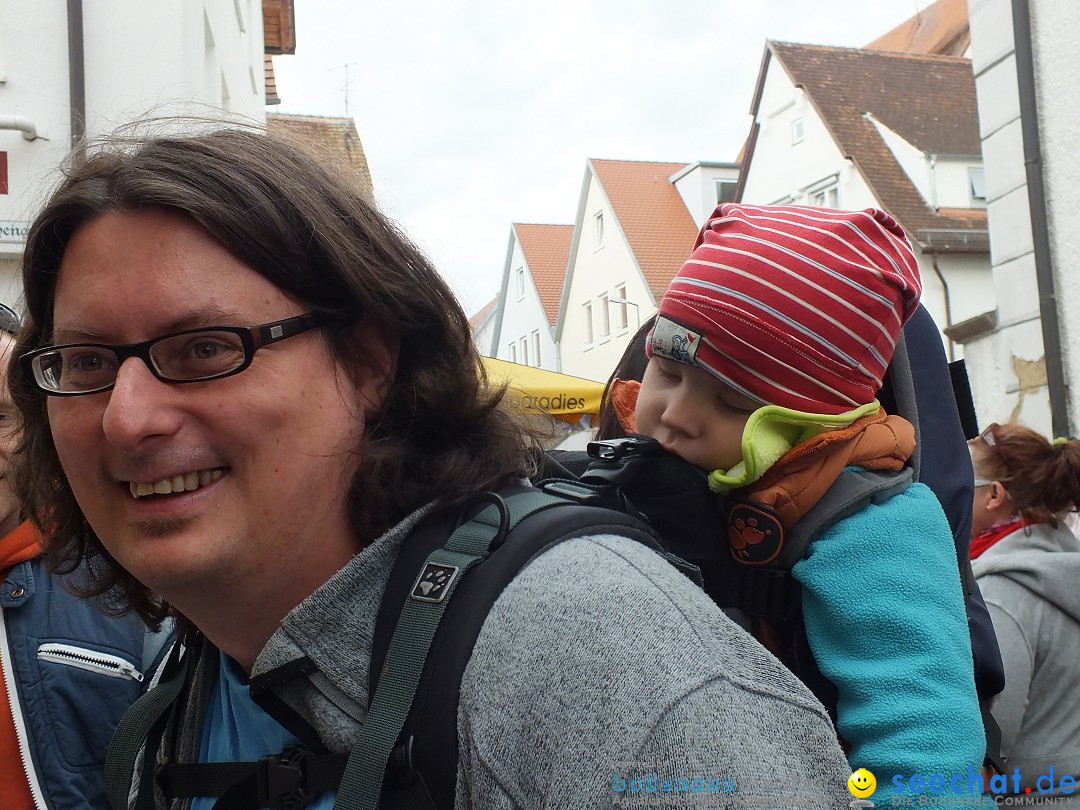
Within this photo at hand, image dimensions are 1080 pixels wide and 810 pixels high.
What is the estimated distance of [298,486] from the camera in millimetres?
1372

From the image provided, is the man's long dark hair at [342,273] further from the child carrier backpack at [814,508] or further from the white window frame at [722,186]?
the white window frame at [722,186]

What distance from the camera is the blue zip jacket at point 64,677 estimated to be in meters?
2.06

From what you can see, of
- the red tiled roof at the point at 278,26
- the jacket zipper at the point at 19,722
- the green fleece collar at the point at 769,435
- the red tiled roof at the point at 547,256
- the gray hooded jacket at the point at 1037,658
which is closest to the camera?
the green fleece collar at the point at 769,435

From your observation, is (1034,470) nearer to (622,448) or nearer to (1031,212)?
(622,448)

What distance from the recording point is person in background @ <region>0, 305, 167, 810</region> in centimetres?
206

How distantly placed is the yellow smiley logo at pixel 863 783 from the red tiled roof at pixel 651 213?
2755 centimetres

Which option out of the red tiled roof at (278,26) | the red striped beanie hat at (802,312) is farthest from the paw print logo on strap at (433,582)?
the red tiled roof at (278,26)

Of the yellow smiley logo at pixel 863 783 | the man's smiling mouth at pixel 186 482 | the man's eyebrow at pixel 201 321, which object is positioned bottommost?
the yellow smiley logo at pixel 863 783

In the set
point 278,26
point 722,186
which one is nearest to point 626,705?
point 278,26

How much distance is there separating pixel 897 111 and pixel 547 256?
A: 1825 centimetres

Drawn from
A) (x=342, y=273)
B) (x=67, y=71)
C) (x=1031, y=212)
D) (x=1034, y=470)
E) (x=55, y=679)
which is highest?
(x=67, y=71)

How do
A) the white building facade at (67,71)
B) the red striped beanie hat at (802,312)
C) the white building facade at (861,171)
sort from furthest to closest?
the white building facade at (861,171) < the white building facade at (67,71) < the red striped beanie hat at (802,312)

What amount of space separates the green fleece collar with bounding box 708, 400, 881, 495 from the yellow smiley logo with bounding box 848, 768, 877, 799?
475 mm

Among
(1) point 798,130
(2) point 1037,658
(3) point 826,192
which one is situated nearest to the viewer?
(2) point 1037,658
